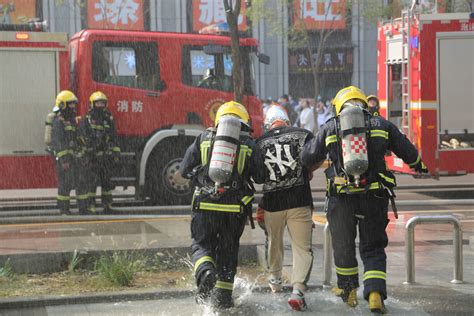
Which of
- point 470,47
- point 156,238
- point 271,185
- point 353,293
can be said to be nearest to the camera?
point 353,293

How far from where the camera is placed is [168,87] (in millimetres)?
14258

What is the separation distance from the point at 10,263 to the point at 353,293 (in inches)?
144

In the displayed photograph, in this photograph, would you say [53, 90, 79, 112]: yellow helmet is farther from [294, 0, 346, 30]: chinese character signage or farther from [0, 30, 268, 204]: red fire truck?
[294, 0, 346, 30]: chinese character signage

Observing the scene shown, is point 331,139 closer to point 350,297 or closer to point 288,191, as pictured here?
point 288,191

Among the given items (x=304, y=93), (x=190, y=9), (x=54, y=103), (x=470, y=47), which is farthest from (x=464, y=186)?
(x=304, y=93)

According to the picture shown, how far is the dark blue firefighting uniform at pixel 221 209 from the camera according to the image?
6.89m

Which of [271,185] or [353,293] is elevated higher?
[271,185]

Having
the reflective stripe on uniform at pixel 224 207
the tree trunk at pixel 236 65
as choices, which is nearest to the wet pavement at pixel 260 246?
the reflective stripe on uniform at pixel 224 207

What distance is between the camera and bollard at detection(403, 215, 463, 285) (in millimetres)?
7723

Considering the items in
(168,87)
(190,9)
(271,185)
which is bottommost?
(271,185)

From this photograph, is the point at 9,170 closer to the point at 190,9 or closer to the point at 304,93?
the point at 190,9

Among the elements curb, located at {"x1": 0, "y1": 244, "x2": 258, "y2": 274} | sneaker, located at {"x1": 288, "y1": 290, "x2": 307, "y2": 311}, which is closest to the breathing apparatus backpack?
sneaker, located at {"x1": 288, "y1": 290, "x2": 307, "y2": 311}

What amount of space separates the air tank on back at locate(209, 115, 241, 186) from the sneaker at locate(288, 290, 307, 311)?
3.64 ft

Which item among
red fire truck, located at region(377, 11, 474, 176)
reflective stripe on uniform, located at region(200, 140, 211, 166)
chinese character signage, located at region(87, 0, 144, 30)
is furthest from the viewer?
chinese character signage, located at region(87, 0, 144, 30)
